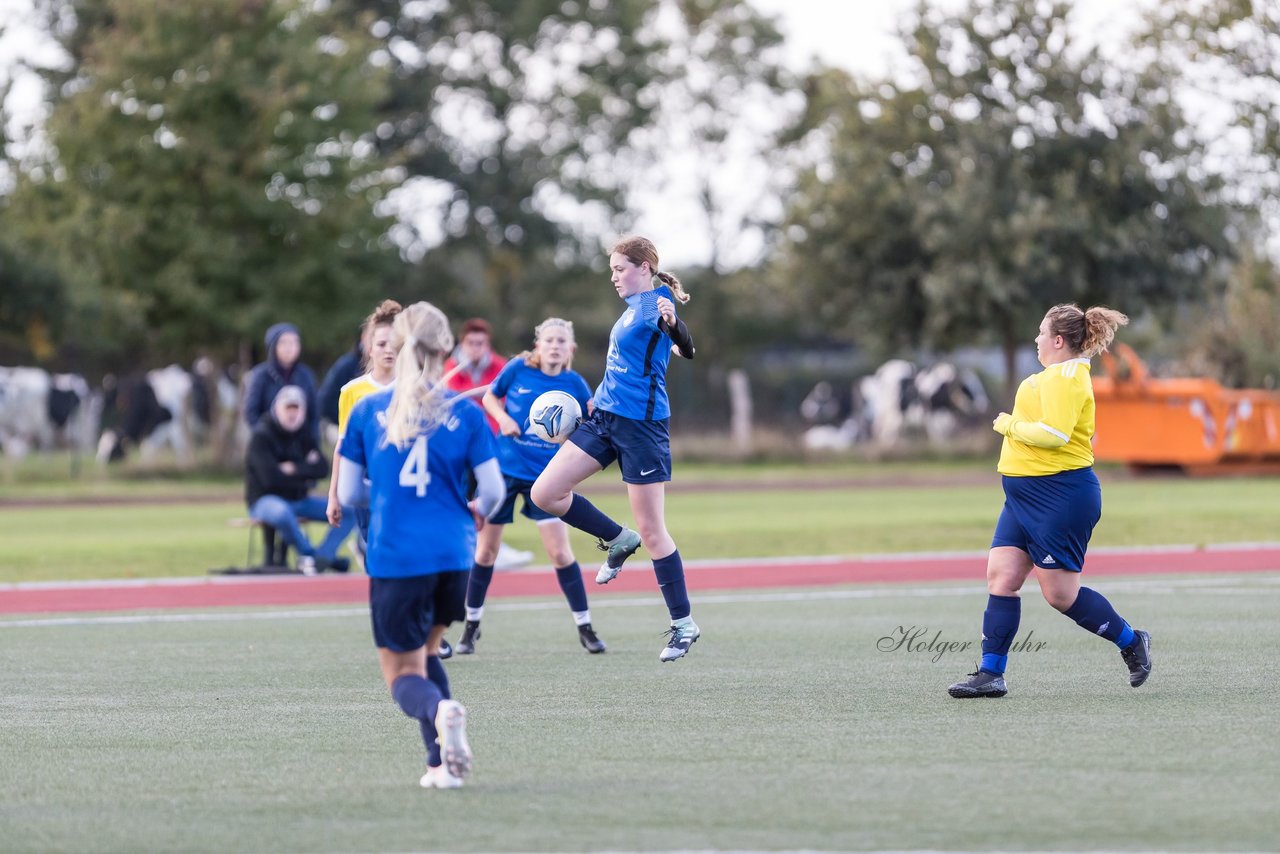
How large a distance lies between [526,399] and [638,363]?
1119 millimetres

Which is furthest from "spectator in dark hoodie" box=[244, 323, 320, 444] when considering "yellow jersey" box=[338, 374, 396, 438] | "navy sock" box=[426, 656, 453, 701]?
"navy sock" box=[426, 656, 453, 701]

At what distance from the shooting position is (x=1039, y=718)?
7.45 meters

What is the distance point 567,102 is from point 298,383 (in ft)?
117

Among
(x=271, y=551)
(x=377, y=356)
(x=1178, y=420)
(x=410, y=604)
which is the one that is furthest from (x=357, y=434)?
(x=1178, y=420)

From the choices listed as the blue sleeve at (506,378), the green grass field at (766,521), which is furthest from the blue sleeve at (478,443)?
the green grass field at (766,521)

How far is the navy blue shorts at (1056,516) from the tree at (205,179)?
89.2 feet

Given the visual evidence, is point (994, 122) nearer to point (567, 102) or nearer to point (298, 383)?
point (567, 102)

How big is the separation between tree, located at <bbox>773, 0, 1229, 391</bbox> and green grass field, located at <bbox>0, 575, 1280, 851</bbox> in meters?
24.1

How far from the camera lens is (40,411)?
35.9 meters

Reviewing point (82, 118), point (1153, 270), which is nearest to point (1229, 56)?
point (1153, 270)

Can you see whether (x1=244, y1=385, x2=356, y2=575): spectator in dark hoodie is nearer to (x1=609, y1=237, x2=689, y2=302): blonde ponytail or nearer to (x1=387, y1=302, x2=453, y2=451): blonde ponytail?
(x1=609, y1=237, x2=689, y2=302): blonde ponytail

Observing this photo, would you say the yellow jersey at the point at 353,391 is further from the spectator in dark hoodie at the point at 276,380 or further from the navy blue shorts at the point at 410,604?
the navy blue shorts at the point at 410,604

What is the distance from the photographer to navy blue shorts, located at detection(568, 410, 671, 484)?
9211mm

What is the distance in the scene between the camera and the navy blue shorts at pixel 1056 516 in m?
8.00
